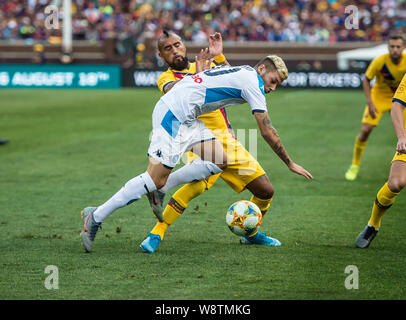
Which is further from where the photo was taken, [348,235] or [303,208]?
[303,208]

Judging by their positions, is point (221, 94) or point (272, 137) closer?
point (272, 137)

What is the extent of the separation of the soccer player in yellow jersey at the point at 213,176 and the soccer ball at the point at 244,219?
0.19 meters

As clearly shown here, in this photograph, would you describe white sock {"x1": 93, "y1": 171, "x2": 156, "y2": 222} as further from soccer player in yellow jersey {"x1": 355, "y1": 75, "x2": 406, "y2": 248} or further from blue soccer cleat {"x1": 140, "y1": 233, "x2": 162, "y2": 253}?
soccer player in yellow jersey {"x1": 355, "y1": 75, "x2": 406, "y2": 248}

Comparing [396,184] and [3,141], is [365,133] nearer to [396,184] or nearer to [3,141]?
[396,184]

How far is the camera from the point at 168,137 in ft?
20.9

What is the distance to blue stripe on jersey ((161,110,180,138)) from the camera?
252 inches

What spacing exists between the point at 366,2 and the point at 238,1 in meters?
7.41

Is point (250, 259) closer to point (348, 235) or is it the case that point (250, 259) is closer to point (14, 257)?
point (348, 235)

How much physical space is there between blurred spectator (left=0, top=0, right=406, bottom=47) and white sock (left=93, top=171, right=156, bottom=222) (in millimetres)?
29521

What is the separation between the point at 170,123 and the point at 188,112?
0.20 metres

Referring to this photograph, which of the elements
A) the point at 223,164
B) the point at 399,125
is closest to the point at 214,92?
the point at 223,164

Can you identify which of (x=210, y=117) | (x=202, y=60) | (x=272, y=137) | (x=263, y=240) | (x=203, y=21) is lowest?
(x=203, y=21)

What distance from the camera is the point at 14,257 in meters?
6.45
